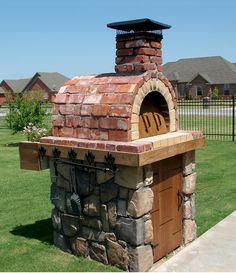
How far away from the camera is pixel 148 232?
5.03m

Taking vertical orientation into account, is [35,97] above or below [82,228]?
above

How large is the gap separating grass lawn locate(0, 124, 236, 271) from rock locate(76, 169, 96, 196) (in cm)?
97

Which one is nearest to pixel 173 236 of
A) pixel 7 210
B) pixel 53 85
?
pixel 7 210

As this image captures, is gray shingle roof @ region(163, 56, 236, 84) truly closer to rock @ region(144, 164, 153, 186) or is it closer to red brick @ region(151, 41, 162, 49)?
red brick @ region(151, 41, 162, 49)

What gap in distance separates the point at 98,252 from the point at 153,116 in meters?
1.99

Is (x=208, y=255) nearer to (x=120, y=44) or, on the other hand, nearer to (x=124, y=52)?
(x=124, y=52)

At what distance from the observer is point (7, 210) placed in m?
7.86

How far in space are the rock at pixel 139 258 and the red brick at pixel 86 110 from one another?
1.80m

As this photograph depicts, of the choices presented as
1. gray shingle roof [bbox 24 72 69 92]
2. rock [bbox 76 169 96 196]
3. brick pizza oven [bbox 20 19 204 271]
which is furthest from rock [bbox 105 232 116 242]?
gray shingle roof [bbox 24 72 69 92]

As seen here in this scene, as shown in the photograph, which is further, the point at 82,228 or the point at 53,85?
the point at 53,85

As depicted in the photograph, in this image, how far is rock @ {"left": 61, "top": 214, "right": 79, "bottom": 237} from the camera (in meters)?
5.52

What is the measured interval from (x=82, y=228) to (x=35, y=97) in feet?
46.7

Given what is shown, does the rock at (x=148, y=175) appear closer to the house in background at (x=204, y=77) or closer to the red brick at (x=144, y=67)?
the red brick at (x=144, y=67)

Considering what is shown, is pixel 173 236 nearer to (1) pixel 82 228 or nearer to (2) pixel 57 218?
(1) pixel 82 228
